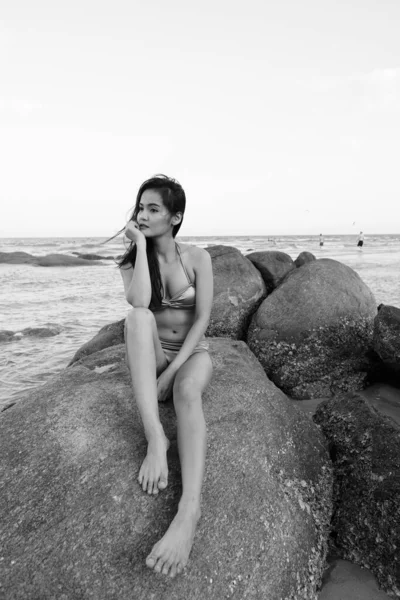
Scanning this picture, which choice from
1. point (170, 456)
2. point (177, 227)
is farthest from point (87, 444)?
point (177, 227)

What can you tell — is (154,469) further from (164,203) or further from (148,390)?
(164,203)

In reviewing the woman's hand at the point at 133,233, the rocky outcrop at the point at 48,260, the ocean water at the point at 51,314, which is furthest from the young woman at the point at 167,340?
the rocky outcrop at the point at 48,260

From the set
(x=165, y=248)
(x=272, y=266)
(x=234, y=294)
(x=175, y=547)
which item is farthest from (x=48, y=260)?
(x=175, y=547)

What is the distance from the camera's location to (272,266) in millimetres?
7422

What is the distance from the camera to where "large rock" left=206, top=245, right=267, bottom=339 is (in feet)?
21.4

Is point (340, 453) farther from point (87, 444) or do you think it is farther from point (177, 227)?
point (177, 227)

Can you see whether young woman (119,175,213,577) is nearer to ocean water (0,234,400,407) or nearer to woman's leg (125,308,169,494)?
woman's leg (125,308,169,494)

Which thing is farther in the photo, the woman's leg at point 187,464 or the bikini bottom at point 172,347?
the bikini bottom at point 172,347

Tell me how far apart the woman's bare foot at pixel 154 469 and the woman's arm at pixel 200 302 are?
75cm

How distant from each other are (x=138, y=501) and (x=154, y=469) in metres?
0.19

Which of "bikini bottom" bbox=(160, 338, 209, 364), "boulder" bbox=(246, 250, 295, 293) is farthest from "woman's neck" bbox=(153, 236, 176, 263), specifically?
"boulder" bbox=(246, 250, 295, 293)

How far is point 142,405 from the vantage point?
2779mm

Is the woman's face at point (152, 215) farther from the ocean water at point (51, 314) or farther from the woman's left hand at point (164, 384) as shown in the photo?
the ocean water at point (51, 314)

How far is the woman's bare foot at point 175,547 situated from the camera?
2178 millimetres
